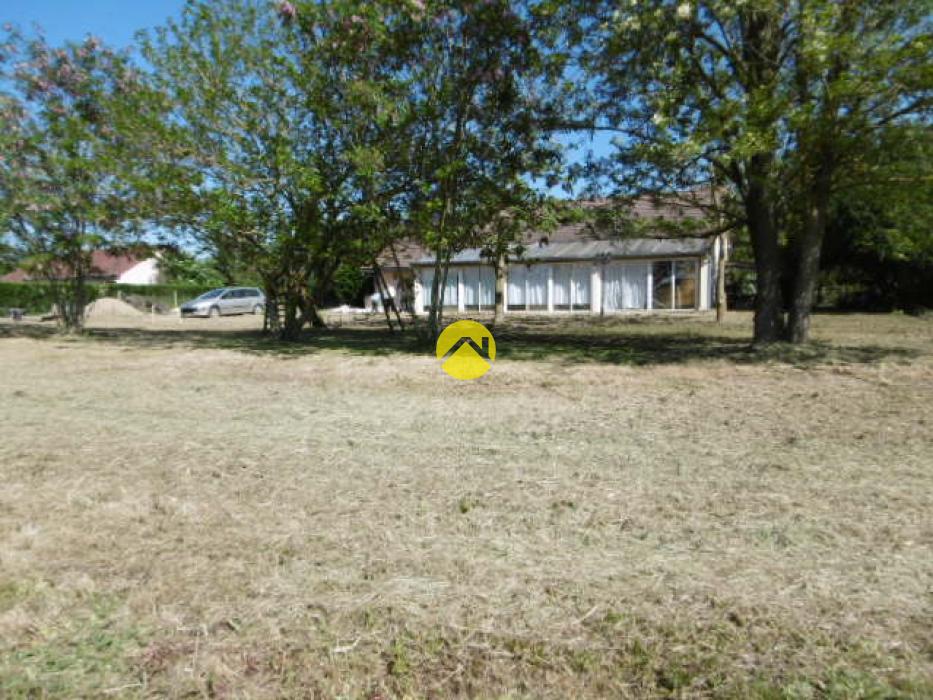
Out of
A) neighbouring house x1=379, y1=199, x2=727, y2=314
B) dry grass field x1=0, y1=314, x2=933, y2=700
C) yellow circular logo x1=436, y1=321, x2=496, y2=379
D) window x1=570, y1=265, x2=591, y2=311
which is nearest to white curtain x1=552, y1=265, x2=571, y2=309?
neighbouring house x1=379, y1=199, x2=727, y2=314

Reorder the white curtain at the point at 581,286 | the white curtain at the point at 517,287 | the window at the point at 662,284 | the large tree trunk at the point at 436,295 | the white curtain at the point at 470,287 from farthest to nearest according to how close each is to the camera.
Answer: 1. the white curtain at the point at 470,287
2. the white curtain at the point at 517,287
3. the white curtain at the point at 581,286
4. the window at the point at 662,284
5. the large tree trunk at the point at 436,295

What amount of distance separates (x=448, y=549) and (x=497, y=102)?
10683mm

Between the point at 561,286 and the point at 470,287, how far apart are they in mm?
4945

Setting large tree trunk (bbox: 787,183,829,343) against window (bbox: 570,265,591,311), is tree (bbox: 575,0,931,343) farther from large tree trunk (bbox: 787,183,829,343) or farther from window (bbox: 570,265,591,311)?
window (bbox: 570,265,591,311)

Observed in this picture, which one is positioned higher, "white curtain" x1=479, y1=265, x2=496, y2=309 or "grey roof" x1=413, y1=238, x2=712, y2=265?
"grey roof" x1=413, y1=238, x2=712, y2=265

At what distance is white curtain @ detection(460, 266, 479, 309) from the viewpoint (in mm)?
33153

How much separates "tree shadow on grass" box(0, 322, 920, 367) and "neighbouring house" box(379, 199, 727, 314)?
8.37 m

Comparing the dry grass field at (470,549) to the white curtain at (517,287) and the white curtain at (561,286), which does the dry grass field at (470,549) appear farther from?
the white curtain at (517,287)

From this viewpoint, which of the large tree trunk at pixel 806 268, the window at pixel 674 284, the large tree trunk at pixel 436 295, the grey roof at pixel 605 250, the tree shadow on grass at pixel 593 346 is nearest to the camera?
the tree shadow on grass at pixel 593 346

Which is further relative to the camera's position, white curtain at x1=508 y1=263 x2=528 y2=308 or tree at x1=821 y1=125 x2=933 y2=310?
white curtain at x1=508 y1=263 x2=528 y2=308

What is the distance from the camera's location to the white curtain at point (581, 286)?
30.1 metres

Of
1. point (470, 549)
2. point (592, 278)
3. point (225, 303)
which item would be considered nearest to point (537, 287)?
point (592, 278)

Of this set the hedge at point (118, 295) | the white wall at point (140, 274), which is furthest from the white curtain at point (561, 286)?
the white wall at point (140, 274)

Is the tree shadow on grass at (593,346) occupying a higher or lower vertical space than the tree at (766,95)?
lower
